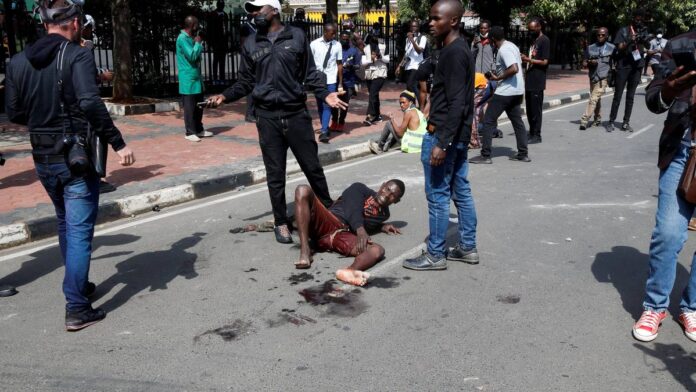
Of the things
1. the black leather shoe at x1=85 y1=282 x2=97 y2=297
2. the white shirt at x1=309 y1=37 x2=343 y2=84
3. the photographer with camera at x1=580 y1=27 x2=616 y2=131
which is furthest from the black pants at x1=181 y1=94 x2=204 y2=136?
the photographer with camera at x1=580 y1=27 x2=616 y2=131

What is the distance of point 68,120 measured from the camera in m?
3.83

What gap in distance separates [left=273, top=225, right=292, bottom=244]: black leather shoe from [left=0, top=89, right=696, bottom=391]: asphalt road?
0.08 metres

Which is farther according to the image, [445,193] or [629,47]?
[629,47]

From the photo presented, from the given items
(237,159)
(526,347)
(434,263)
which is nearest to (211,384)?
(526,347)

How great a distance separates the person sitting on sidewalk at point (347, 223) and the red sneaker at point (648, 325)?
179 centimetres

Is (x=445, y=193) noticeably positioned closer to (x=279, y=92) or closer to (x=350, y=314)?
(x=350, y=314)

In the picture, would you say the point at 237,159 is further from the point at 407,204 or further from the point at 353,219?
the point at 353,219

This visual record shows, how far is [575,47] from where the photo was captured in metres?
30.4

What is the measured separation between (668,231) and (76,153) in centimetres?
340

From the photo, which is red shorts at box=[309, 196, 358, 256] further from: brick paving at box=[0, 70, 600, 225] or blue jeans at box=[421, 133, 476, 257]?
brick paving at box=[0, 70, 600, 225]

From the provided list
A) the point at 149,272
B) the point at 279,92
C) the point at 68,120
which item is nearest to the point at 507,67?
the point at 279,92

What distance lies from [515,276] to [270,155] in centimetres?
226

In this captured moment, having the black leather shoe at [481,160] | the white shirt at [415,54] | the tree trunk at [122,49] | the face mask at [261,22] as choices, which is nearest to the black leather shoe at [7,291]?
the face mask at [261,22]

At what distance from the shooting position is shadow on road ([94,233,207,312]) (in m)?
4.55
